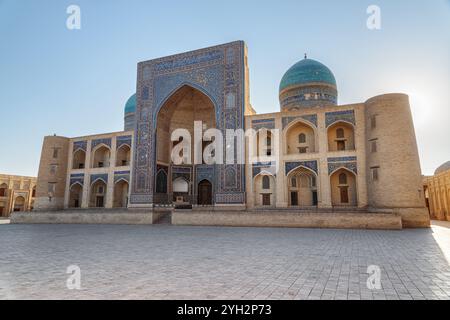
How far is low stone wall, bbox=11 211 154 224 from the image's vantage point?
1438 cm

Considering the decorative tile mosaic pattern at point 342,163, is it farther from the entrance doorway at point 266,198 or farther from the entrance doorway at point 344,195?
the entrance doorway at point 266,198

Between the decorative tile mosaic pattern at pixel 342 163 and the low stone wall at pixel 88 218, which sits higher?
the decorative tile mosaic pattern at pixel 342 163

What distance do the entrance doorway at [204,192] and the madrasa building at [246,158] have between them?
0.24 ft

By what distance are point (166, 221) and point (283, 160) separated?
728 centimetres

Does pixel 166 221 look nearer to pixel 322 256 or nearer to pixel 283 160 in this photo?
pixel 283 160

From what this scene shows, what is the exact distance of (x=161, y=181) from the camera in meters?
19.4

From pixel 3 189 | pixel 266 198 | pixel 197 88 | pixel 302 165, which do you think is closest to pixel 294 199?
pixel 266 198

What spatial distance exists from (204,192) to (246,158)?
5276 mm

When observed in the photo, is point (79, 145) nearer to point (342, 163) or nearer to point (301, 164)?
point (301, 164)

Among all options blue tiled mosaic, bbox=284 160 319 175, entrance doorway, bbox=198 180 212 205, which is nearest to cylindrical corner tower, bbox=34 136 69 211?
entrance doorway, bbox=198 180 212 205

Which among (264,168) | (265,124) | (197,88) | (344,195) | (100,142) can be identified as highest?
(197,88)

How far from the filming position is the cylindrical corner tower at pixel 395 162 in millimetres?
11805

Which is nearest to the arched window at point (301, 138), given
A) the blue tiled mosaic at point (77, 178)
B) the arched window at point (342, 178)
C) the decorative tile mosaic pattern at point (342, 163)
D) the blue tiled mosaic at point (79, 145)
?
the decorative tile mosaic pattern at point (342, 163)
